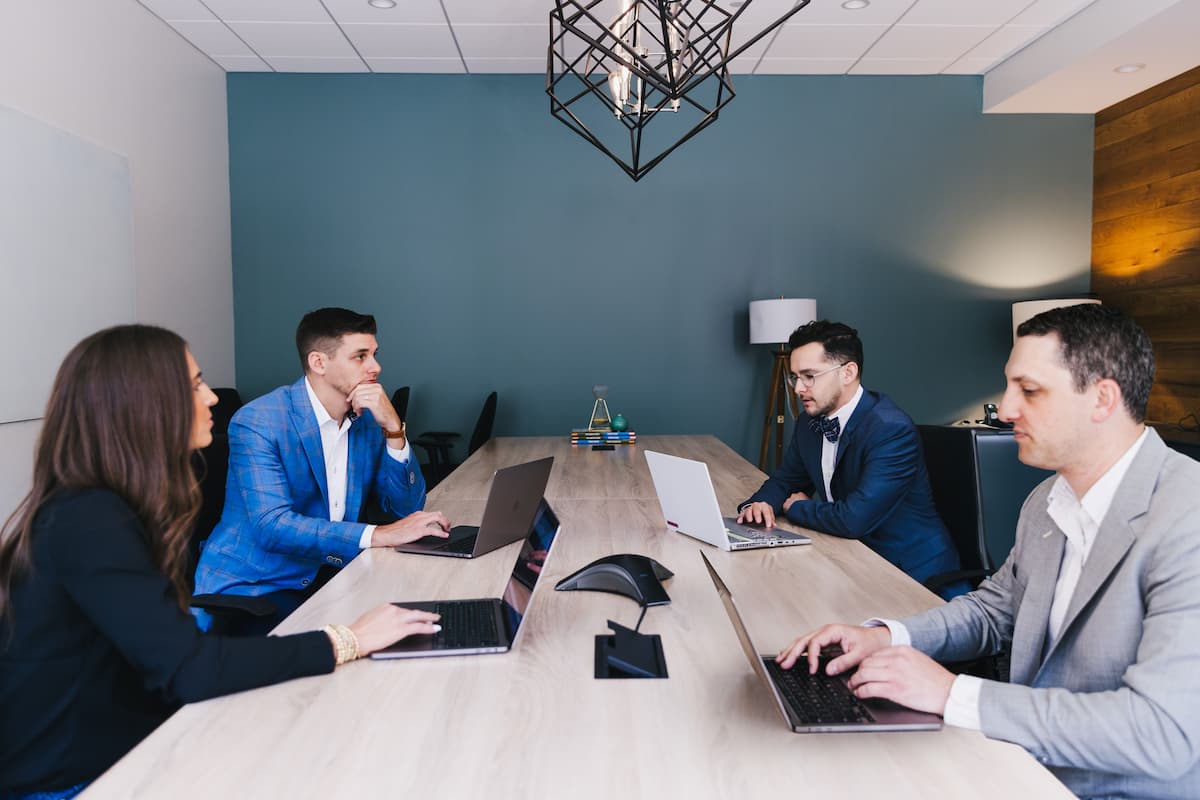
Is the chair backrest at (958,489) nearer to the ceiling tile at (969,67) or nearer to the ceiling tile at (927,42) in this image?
the ceiling tile at (927,42)

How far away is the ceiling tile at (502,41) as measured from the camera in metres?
4.52

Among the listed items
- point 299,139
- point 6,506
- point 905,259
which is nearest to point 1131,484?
point 6,506

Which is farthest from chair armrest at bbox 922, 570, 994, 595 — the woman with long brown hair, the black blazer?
the black blazer

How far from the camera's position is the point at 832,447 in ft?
8.65

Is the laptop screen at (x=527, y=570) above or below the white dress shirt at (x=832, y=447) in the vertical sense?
below

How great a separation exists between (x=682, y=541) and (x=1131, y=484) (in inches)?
46.7

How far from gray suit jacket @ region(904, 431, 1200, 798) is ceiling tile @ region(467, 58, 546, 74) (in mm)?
4556

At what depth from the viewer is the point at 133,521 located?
1240 mm

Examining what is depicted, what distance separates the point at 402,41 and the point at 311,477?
10.9ft

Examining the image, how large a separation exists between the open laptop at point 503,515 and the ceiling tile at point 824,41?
3.63 m

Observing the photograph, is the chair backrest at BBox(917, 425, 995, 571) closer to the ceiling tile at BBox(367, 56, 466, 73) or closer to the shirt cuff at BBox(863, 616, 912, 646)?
the shirt cuff at BBox(863, 616, 912, 646)

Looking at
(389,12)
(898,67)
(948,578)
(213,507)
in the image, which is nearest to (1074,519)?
(948,578)

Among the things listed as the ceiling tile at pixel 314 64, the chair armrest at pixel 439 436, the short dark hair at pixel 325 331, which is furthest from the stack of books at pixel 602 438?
the ceiling tile at pixel 314 64

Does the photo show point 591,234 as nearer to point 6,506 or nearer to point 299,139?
point 299,139
